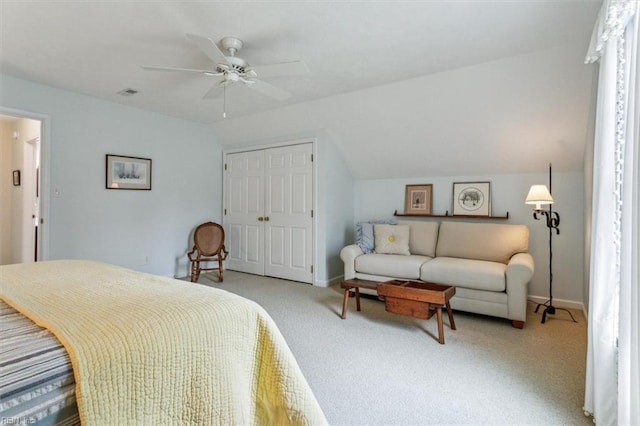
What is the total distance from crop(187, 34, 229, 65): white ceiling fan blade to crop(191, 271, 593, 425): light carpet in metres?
2.24

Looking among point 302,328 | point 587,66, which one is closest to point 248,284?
point 302,328

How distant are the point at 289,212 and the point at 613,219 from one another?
377 centimetres

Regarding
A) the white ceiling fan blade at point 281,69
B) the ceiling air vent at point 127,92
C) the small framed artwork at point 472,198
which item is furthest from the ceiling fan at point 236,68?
the small framed artwork at point 472,198

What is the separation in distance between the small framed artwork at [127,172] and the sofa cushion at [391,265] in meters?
3.14

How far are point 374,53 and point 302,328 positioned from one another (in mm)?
2521

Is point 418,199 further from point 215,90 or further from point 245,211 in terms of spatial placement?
point 215,90

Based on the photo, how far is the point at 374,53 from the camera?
279cm

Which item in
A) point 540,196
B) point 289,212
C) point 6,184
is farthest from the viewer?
point 6,184

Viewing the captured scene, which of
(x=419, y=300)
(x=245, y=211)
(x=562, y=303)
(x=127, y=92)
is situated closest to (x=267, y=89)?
(x=127, y=92)

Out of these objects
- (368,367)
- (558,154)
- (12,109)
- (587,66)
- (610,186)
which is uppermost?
(587,66)

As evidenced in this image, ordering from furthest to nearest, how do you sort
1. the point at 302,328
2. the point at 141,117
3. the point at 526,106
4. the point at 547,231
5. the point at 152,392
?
the point at 141,117
the point at 547,231
the point at 526,106
the point at 302,328
the point at 152,392

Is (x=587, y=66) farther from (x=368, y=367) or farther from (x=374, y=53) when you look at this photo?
(x=368, y=367)

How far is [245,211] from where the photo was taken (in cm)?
532

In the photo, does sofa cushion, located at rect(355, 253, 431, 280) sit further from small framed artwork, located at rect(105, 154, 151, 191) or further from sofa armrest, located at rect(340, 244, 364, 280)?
small framed artwork, located at rect(105, 154, 151, 191)
